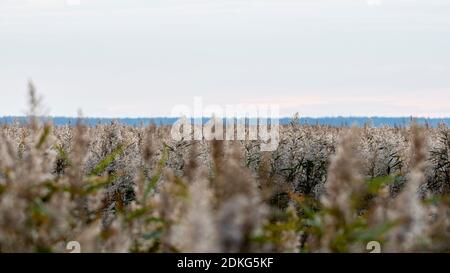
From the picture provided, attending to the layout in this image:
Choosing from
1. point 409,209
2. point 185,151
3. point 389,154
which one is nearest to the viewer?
point 409,209

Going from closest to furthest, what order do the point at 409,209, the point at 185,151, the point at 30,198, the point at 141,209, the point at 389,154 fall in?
the point at 409,209 < the point at 30,198 < the point at 141,209 < the point at 185,151 < the point at 389,154

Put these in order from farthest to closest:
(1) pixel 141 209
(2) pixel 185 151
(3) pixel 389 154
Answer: (3) pixel 389 154 → (2) pixel 185 151 → (1) pixel 141 209

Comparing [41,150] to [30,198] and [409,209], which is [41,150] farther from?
[409,209]

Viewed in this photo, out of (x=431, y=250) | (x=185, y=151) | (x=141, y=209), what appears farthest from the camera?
(x=185, y=151)

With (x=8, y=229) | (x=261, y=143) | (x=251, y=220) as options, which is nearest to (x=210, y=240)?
(x=251, y=220)

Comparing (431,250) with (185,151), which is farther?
(185,151)

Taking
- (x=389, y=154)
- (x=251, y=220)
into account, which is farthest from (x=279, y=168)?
(x=251, y=220)

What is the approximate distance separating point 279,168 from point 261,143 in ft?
4.24

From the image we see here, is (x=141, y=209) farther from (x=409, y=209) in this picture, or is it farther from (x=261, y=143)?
(x=261, y=143)

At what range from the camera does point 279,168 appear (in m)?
16.6
